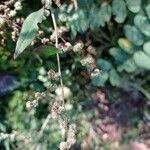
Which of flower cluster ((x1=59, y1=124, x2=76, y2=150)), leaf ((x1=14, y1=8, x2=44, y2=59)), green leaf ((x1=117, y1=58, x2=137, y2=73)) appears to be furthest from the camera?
green leaf ((x1=117, y1=58, x2=137, y2=73))

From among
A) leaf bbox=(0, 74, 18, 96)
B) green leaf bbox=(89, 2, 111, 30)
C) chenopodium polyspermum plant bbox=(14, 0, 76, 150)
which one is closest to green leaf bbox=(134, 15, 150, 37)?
green leaf bbox=(89, 2, 111, 30)

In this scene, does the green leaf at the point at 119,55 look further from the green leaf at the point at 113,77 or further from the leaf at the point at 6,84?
the leaf at the point at 6,84

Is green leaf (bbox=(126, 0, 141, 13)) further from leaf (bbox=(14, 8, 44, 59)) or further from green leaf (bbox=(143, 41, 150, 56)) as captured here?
leaf (bbox=(14, 8, 44, 59))

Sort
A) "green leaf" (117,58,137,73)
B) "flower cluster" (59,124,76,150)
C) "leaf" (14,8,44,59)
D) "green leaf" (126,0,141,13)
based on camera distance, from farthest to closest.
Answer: "green leaf" (117,58,137,73), "green leaf" (126,0,141,13), "leaf" (14,8,44,59), "flower cluster" (59,124,76,150)

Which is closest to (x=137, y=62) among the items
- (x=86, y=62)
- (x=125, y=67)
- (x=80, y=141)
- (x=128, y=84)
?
(x=125, y=67)

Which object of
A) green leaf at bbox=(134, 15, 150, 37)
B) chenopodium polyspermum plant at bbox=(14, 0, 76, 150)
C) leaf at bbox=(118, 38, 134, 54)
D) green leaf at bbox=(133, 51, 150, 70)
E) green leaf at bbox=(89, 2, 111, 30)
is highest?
chenopodium polyspermum plant at bbox=(14, 0, 76, 150)

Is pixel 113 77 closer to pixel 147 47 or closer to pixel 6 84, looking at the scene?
pixel 147 47

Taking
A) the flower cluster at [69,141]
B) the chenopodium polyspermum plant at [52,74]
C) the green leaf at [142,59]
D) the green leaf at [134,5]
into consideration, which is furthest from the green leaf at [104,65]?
the flower cluster at [69,141]
